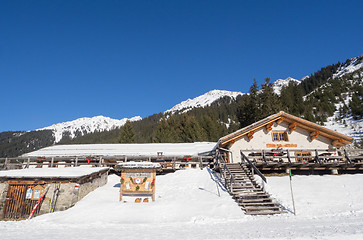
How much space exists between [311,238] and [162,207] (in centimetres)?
751

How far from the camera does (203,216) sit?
10.4 meters

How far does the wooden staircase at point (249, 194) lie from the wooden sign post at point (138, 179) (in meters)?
5.24

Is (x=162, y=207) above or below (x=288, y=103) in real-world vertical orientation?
below

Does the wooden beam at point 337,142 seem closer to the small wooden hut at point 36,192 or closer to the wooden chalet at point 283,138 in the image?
the wooden chalet at point 283,138

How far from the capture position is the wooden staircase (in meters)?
11.1

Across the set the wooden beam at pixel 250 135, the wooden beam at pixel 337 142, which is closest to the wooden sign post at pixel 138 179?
the wooden beam at pixel 250 135

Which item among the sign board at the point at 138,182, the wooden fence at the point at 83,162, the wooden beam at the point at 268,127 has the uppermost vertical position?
the wooden beam at the point at 268,127

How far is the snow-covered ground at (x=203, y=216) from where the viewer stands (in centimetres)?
773

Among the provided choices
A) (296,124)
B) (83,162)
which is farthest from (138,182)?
(296,124)

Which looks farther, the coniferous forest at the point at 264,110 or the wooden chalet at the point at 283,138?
the coniferous forest at the point at 264,110

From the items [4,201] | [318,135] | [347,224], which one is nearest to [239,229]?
[347,224]

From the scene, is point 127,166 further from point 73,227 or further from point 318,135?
point 318,135

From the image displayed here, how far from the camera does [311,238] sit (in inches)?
264

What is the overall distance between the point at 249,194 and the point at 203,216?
3790 millimetres
